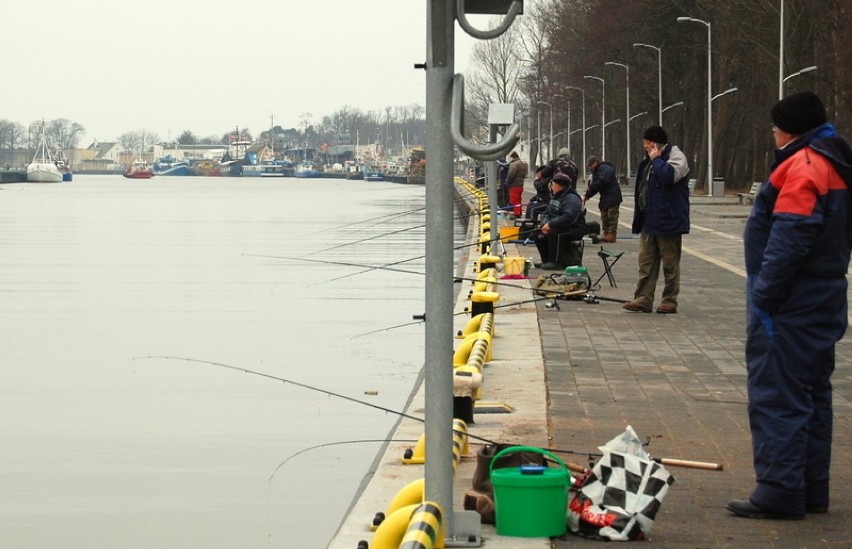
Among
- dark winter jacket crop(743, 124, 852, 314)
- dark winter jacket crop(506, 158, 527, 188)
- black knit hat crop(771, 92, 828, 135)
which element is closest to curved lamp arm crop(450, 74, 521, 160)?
dark winter jacket crop(743, 124, 852, 314)

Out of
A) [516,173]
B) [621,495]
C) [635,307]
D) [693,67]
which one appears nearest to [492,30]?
[621,495]

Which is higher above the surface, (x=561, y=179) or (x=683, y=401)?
(x=561, y=179)

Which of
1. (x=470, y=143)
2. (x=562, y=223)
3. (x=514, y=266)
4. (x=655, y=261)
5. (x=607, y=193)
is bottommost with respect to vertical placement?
(x=514, y=266)

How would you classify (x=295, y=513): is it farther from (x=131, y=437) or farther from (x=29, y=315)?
(x=29, y=315)

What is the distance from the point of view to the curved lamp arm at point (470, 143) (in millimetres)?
5492

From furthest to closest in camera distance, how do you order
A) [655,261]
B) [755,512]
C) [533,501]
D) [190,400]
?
[655,261] → [190,400] → [755,512] → [533,501]

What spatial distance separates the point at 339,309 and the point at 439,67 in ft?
53.2

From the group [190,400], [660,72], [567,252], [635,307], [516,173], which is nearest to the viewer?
[190,400]

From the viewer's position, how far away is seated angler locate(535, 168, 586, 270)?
66.6ft

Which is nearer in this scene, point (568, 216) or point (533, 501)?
point (533, 501)

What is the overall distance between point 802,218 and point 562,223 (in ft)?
45.1

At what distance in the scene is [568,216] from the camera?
2031cm

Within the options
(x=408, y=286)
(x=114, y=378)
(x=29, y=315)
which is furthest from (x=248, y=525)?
(x=408, y=286)

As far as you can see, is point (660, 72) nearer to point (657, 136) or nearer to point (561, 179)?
point (561, 179)
